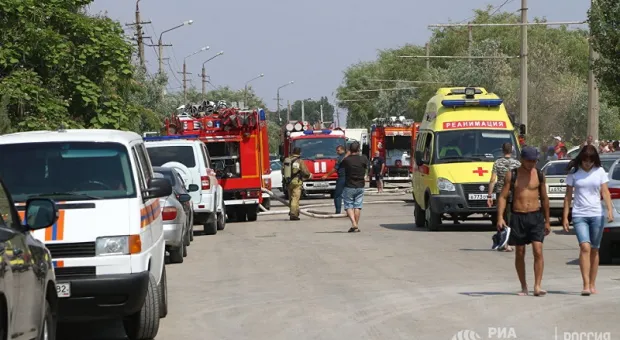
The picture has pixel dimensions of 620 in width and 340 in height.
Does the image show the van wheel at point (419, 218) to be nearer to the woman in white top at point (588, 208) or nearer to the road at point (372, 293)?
the road at point (372, 293)

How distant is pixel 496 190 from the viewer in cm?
2119

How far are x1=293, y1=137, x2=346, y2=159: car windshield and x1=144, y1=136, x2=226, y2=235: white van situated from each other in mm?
19894

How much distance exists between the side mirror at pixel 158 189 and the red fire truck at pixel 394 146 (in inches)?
1606

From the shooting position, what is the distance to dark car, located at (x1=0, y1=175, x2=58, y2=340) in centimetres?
704

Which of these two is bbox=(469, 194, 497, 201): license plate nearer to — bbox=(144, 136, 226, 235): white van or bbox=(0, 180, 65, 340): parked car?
bbox=(144, 136, 226, 235): white van

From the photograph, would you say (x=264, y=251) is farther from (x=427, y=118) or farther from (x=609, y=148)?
(x=609, y=148)

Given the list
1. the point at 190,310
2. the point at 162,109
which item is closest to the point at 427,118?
the point at 190,310

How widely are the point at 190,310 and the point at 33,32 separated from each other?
1471cm

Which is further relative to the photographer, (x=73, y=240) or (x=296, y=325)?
(x=296, y=325)

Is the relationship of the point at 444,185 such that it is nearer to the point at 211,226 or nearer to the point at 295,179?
the point at 211,226

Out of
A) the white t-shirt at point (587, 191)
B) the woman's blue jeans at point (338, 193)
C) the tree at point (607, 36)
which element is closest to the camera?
the white t-shirt at point (587, 191)

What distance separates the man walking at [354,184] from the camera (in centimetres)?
2458

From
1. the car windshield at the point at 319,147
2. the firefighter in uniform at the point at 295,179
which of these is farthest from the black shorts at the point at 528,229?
the car windshield at the point at 319,147

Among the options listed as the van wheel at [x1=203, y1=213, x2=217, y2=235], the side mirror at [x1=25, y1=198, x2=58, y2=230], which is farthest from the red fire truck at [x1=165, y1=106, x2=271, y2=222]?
the side mirror at [x1=25, y1=198, x2=58, y2=230]
